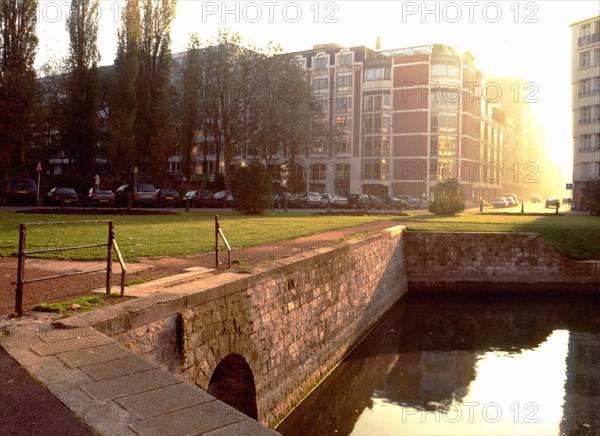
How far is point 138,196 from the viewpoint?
35125 millimetres

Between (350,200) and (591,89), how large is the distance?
3503 centimetres

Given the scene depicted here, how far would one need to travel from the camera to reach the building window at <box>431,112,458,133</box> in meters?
67.0

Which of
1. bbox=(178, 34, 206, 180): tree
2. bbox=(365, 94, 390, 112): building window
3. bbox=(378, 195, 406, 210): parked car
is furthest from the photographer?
bbox=(365, 94, 390, 112): building window

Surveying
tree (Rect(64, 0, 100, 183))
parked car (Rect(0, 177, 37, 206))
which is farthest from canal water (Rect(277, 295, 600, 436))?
tree (Rect(64, 0, 100, 183))

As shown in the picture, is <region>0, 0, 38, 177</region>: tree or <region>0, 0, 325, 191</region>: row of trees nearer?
<region>0, 0, 38, 177</region>: tree

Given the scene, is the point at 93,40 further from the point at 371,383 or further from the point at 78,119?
the point at 371,383

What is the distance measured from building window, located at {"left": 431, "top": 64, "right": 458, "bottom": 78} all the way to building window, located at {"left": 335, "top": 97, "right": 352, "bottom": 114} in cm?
1139

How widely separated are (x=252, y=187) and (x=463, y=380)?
18853mm

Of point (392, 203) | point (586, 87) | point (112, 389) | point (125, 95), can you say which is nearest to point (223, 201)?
point (125, 95)

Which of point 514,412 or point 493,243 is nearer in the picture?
point 514,412

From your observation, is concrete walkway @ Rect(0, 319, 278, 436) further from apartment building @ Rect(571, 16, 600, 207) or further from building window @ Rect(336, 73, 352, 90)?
building window @ Rect(336, 73, 352, 90)

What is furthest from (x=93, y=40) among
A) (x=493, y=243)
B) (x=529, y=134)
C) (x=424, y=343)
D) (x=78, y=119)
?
(x=529, y=134)

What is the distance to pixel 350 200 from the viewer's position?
1841 inches

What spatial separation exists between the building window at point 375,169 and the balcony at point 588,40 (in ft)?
85.5
